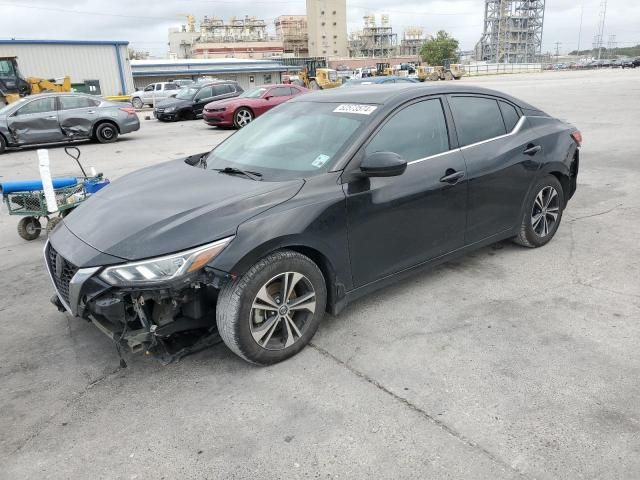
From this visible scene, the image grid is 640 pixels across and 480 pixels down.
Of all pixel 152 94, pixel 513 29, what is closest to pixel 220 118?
pixel 152 94

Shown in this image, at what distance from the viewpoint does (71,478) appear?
238 centimetres

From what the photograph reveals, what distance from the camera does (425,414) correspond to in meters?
2.71

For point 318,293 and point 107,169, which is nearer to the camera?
point 318,293

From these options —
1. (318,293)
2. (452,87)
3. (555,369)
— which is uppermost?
(452,87)

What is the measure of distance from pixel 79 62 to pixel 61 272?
36653mm

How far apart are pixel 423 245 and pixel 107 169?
8.46 m

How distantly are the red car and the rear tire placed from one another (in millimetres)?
10476

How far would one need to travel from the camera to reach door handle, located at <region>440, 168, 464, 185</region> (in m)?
3.86

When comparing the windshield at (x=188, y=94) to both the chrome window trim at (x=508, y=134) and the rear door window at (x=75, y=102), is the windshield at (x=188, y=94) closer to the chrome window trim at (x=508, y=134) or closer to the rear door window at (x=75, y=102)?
the rear door window at (x=75, y=102)

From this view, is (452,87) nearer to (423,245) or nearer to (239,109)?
(423,245)

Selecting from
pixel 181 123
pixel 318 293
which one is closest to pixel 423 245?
pixel 318 293

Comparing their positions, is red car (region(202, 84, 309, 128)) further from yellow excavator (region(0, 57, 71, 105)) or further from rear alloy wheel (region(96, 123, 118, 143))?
yellow excavator (region(0, 57, 71, 105))

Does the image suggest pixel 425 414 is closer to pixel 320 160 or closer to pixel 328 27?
pixel 320 160

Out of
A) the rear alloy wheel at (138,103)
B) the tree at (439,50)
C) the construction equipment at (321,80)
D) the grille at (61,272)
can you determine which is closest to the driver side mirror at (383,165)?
the grille at (61,272)
